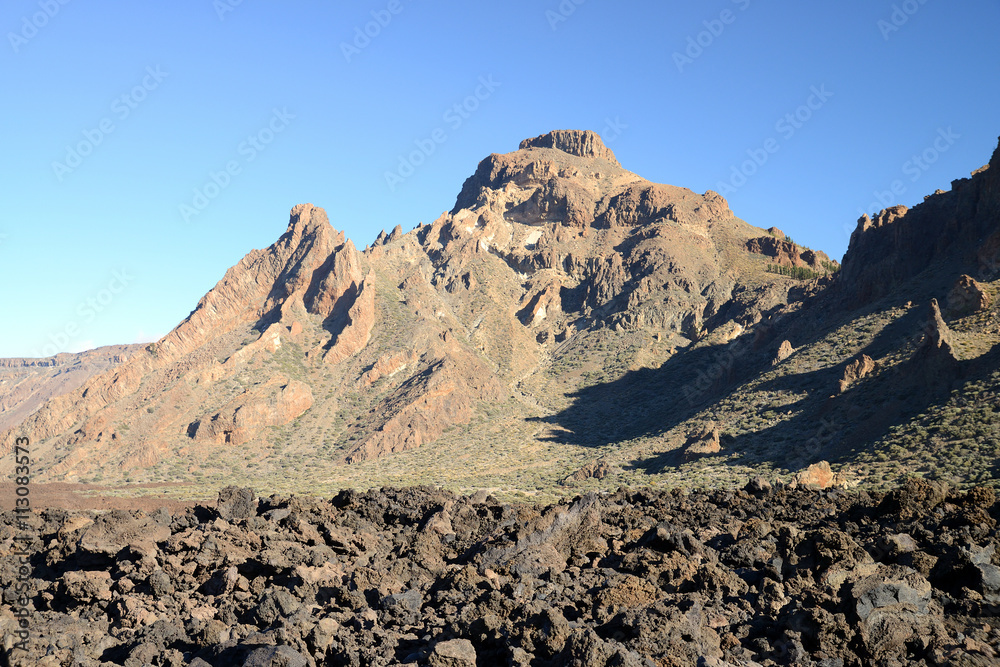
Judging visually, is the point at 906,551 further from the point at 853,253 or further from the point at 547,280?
the point at 547,280

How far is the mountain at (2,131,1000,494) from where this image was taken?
4262 cm

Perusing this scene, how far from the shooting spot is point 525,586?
34.1 feet

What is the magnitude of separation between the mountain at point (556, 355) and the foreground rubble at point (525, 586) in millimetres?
20206

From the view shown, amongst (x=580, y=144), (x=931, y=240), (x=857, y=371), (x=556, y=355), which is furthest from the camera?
(x=580, y=144)

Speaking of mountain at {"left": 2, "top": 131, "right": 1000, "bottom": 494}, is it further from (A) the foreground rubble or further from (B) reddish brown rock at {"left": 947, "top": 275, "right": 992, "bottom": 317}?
(A) the foreground rubble

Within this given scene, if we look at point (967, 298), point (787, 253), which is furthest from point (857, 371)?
point (787, 253)

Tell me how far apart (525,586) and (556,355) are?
67.7m

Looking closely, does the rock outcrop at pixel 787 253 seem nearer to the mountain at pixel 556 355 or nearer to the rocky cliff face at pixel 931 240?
the mountain at pixel 556 355

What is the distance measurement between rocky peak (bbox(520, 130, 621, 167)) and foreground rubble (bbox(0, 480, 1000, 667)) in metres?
105

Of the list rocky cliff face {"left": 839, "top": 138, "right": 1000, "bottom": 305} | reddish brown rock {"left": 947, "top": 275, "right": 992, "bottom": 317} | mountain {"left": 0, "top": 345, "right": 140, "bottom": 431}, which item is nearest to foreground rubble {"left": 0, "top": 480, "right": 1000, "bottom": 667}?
reddish brown rock {"left": 947, "top": 275, "right": 992, "bottom": 317}

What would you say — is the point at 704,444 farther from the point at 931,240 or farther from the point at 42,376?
the point at 42,376

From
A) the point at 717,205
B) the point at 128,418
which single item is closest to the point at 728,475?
the point at 128,418

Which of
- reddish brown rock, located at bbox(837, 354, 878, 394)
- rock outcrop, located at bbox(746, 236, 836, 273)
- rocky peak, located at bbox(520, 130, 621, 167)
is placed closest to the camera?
reddish brown rock, located at bbox(837, 354, 878, 394)

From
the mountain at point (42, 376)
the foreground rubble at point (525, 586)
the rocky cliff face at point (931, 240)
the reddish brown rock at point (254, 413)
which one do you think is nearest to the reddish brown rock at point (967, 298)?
the rocky cliff face at point (931, 240)
